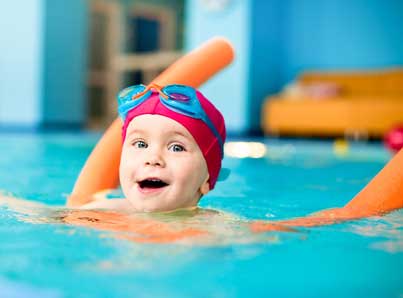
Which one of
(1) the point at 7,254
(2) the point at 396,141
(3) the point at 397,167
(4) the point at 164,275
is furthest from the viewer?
(2) the point at 396,141

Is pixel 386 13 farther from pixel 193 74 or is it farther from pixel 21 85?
pixel 193 74

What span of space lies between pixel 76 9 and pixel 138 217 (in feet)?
42.5

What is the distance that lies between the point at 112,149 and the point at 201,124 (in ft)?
3.39

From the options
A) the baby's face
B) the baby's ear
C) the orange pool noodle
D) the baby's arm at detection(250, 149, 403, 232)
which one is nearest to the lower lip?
the baby's face

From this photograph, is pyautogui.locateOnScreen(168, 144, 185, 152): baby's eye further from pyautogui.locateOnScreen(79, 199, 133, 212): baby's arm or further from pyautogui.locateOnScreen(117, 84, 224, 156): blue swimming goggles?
pyautogui.locateOnScreen(79, 199, 133, 212): baby's arm

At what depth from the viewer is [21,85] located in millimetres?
14469

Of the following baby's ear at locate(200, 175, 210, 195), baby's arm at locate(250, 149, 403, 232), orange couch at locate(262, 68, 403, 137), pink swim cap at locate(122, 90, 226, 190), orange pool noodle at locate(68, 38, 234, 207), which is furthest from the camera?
orange couch at locate(262, 68, 403, 137)

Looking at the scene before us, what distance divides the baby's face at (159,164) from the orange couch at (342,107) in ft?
32.8

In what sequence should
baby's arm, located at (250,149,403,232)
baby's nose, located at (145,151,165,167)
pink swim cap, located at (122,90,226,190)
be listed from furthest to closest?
1. baby's arm, located at (250,149,403,232)
2. pink swim cap, located at (122,90,226,190)
3. baby's nose, located at (145,151,165,167)

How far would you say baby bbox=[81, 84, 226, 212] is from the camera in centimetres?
262

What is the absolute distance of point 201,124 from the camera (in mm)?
2719

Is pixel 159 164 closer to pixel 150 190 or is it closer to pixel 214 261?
pixel 150 190

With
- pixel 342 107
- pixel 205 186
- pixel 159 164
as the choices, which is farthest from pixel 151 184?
pixel 342 107

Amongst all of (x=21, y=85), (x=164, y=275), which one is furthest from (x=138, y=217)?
(x=21, y=85)
